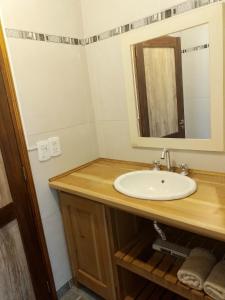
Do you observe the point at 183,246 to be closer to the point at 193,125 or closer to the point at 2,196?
the point at 193,125

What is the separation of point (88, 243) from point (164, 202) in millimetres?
669

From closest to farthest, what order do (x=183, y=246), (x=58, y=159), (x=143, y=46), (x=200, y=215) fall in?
(x=200, y=215) < (x=183, y=246) < (x=143, y=46) < (x=58, y=159)

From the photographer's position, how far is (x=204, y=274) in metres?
1.15

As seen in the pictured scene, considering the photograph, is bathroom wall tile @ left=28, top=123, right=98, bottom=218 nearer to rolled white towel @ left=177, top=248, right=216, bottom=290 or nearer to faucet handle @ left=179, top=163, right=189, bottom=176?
faucet handle @ left=179, top=163, right=189, bottom=176

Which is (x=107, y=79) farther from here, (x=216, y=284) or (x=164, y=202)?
(x=216, y=284)

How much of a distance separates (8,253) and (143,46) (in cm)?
149

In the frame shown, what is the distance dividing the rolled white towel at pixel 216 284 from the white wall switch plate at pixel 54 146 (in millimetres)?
1144

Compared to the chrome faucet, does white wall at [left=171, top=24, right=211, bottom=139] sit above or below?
above

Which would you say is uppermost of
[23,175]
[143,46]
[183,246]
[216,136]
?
[143,46]

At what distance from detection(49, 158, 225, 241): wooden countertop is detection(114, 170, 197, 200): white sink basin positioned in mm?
68

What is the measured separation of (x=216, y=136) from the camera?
136 centimetres

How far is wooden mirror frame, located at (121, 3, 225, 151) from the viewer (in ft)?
4.07

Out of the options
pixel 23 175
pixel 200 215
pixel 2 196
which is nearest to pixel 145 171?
pixel 200 215

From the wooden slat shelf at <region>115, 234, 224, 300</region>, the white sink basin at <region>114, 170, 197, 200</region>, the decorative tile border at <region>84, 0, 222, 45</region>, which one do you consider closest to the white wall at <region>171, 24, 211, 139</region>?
the decorative tile border at <region>84, 0, 222, 45</region>
